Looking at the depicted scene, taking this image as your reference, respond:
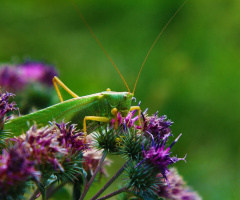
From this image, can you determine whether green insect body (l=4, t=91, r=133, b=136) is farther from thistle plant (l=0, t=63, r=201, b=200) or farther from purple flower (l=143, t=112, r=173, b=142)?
purple flower (l=143, t=112, r=173, b=142)

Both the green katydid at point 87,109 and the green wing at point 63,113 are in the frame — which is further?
the green katydid at point 87,109

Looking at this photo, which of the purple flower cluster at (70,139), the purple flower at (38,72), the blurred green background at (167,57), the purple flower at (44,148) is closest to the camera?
the purple flower at (44,148)

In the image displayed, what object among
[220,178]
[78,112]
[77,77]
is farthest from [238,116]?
[78,112]

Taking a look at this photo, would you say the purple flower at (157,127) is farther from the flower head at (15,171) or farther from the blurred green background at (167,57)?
the blurred green background at (167,57)

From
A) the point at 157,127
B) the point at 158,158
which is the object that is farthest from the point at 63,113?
the point at 158,158

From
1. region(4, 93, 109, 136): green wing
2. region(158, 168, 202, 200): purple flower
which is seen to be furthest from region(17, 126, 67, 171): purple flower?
region(158, 168, 202, 200): purple flower

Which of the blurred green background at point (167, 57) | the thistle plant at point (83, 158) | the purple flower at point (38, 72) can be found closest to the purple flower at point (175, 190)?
the thistle plant at point (83, 158)

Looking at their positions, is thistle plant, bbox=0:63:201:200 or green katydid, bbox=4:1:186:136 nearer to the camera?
thistle plant, bbox=0:63:201:200

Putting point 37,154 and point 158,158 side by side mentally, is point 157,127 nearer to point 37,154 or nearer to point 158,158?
point 158,158
